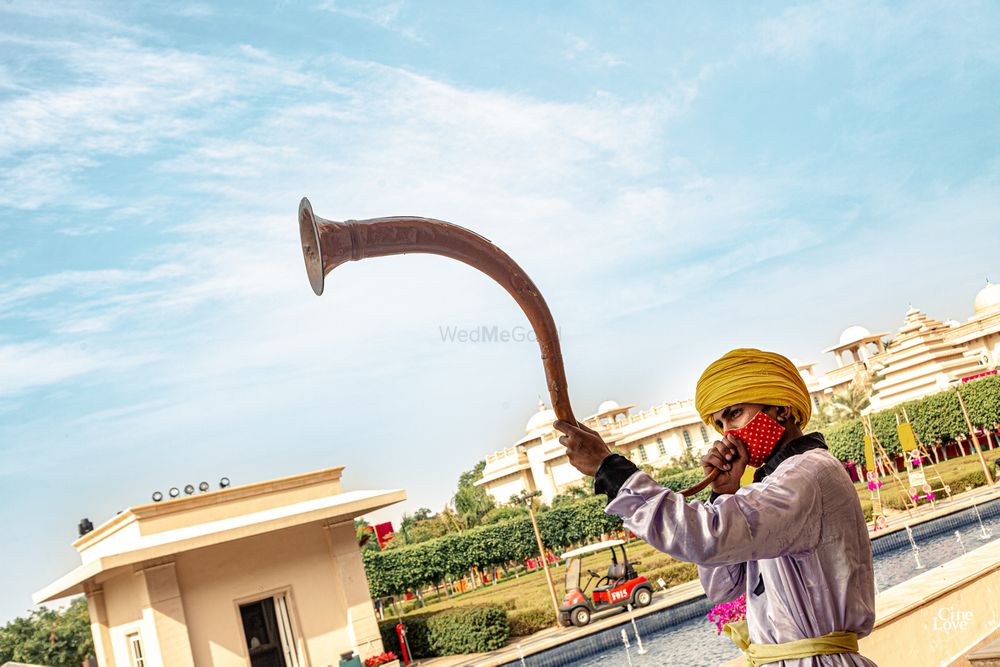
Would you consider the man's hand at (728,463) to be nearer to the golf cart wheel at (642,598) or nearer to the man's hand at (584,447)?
the man's hand at (584,447)

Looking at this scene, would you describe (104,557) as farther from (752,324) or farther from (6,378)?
(752,324)

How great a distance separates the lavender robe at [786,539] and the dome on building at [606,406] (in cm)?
5369

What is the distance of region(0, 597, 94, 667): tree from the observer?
3117cm

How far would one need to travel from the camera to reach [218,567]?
1169 centimetres

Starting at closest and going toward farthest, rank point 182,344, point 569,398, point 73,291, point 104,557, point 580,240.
Result: point 569,398 → point 104,557 → point 580,240 → point 73,291 → point 182,344

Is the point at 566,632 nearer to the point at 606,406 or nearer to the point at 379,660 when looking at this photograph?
the point at 379,660

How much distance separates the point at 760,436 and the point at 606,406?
54.8 m

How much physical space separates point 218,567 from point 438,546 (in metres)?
14.2

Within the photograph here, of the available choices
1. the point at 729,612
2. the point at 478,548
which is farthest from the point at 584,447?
the point at 478,548

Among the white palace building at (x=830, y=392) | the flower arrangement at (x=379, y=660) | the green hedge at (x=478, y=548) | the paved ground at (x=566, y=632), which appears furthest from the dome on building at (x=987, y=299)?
the flower arrangement at (x=379, y=660)

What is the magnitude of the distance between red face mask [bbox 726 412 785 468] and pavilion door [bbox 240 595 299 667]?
448 inches

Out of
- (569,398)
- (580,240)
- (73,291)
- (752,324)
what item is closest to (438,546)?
(580,240)

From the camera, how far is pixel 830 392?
151ft

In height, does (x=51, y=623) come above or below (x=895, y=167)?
below
